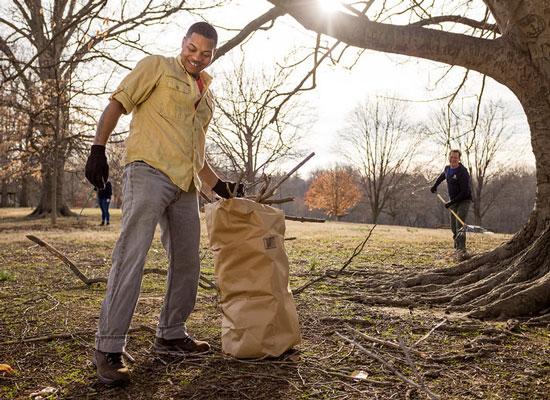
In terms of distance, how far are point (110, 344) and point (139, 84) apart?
1.40 m

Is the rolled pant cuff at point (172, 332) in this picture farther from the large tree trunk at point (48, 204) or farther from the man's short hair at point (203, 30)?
the large tree trunk at point (48, 204)

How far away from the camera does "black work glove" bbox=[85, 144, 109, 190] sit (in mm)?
2461

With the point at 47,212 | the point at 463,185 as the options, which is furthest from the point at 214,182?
the point at 47,212

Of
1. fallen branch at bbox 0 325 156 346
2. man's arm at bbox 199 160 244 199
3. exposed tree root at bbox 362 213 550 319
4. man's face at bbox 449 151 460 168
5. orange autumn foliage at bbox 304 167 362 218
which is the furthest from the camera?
orange autumn foliage at bbox 304 167 362 218

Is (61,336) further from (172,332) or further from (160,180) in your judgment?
(160,180)

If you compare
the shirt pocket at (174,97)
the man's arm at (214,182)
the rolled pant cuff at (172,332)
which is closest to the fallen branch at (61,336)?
the rolled pant cuff at (172,332)

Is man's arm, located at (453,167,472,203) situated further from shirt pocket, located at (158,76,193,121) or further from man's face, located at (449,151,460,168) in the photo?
shirt pocket, located at (158,76,193,121)

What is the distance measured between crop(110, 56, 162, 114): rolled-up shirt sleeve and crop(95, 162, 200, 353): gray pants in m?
0.35

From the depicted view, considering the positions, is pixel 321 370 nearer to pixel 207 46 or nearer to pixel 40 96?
pixel 207 46

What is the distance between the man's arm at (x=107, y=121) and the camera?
8.14ft

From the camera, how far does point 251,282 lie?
8.54ft

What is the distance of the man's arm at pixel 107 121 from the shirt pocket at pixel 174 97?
0.23 m

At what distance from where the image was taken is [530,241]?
4.40 m

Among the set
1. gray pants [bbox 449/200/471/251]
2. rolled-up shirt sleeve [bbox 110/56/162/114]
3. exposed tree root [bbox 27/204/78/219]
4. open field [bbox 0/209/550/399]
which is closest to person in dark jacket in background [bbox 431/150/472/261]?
gray pants [bbox 449/200/471/251]
